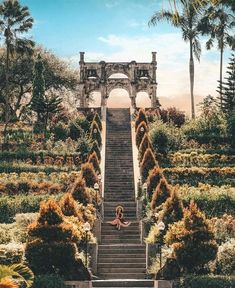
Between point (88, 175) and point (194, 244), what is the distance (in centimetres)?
1322

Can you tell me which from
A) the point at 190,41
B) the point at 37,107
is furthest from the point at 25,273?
the point at 190,41

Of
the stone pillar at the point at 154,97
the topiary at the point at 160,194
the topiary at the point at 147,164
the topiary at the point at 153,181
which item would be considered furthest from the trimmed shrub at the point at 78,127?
the topiary at the point at 160,194

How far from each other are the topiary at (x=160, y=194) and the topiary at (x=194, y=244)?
699 centimetres

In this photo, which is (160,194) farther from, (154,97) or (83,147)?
(154,97)

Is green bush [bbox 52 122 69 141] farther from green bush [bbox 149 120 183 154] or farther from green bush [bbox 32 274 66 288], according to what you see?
green bush [bbox 32 274 66 288]

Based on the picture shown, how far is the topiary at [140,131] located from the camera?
147 feet

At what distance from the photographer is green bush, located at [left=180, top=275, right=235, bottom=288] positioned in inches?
805

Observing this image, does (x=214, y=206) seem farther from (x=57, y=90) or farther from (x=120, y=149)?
(x=57, y=90)

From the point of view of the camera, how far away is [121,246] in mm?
27844

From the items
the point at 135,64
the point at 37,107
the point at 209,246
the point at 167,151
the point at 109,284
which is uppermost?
the point at 135,64

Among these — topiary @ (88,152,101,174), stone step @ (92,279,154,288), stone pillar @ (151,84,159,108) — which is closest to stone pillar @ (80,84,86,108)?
stone pillar @ (151,84,159,108)

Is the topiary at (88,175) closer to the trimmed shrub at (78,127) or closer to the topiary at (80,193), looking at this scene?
the topiary at (80,193)

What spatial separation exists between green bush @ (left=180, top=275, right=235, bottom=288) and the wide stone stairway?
2.89 meters

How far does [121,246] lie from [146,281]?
459cm
